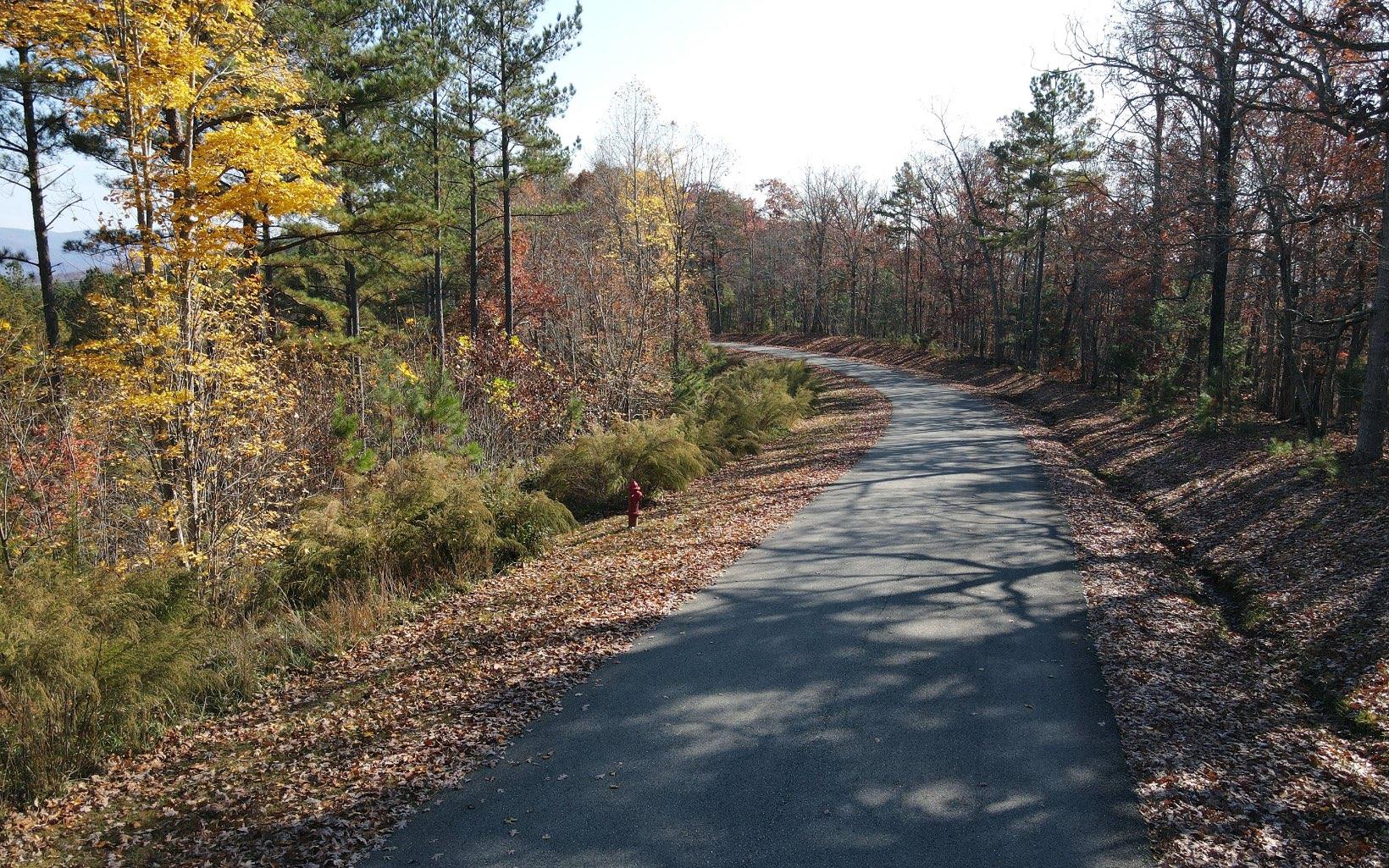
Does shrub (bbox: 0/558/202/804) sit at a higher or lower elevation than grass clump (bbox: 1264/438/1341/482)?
lower

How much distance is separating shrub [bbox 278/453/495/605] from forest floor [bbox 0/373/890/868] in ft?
2.89

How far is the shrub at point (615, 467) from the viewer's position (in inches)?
561

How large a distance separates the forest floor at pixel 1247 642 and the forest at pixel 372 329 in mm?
2090

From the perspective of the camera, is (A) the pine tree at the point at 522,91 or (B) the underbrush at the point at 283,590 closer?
(B) the underbrush at the point at 283,590

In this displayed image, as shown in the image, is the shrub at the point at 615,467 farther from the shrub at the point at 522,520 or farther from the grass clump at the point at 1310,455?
the grass clump at the point at 1310,455

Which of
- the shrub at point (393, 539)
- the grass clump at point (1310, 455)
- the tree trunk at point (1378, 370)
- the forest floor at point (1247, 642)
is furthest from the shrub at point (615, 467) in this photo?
the tree trunk at point (1378, 370)

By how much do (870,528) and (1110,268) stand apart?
712 inches

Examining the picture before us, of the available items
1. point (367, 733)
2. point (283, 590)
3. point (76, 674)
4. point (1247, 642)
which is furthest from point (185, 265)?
point (1247, 642)

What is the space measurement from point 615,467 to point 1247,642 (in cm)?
984

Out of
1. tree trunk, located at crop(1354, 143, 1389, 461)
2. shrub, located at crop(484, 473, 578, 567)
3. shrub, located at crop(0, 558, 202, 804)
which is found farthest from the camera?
tree trunk, located at crop(1354, 143, 1389, 461)

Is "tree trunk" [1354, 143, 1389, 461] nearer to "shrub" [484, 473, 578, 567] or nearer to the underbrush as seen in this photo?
the underbrush

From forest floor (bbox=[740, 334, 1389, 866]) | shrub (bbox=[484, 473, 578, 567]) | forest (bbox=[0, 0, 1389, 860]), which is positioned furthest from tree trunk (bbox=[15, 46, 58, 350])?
forest floor (bbox=[740, 334, 1389, 866])

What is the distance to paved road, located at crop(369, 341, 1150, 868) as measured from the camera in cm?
449

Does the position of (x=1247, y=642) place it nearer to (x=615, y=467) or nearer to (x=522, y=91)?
(x=615, y=467)
